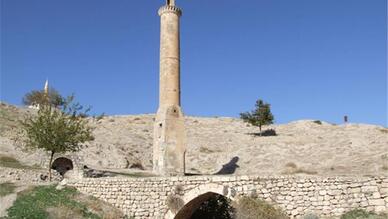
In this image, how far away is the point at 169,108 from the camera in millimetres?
29828

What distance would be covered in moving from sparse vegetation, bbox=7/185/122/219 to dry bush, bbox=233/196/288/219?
5587 mm

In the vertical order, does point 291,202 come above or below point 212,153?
below

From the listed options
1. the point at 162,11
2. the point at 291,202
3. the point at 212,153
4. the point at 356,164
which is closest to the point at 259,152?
the point at 212,153

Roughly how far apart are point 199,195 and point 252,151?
960 inches

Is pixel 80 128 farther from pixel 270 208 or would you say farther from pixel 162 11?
pixel 270 208

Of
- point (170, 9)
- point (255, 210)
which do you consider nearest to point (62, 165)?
point (170, 9)

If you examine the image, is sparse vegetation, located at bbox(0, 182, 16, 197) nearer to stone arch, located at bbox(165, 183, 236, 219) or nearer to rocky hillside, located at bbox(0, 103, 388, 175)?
stone arch, located at bbox(165, 183, 236, 219)

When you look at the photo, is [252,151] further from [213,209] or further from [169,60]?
[213,209]

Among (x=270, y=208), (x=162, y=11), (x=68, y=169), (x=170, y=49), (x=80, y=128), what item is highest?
(x=162, y=11)

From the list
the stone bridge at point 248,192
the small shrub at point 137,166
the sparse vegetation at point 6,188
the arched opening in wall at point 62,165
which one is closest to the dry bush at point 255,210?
the stone bridge at point 248,192

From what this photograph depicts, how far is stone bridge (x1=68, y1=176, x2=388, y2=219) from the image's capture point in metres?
14.5

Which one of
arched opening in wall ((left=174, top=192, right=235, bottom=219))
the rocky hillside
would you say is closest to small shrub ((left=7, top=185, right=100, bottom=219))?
arched opening in wall ((left=174, top=192, right=235, bottom=219))

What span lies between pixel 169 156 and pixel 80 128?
23.0ft

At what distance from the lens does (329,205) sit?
14727mm
